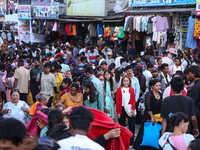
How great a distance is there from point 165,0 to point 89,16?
6.33m

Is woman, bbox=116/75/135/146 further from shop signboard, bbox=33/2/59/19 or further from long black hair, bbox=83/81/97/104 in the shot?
shop signboard, bbox=33/2/59/19

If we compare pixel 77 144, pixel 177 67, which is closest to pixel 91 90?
pixel 77 144

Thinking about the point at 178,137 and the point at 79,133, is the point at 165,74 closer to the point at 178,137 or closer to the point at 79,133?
the point at 178,137

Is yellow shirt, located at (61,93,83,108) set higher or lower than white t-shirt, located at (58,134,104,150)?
lower

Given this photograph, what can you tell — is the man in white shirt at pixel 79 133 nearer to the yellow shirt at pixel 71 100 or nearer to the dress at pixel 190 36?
the yellow shirt at pixel 71 100

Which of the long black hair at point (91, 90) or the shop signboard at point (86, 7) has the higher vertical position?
the shop signboard at point (86, 7)

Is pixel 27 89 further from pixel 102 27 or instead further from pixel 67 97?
pixel 102 27

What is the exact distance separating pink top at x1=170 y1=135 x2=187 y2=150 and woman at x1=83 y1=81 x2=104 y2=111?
90.1 inches

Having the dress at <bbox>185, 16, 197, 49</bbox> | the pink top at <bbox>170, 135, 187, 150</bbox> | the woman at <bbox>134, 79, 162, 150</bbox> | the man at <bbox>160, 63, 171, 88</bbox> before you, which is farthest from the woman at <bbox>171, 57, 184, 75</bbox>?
the pink top at <bbox>170, 135, 187, 150</bbox>

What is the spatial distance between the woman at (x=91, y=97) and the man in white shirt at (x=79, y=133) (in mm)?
2601

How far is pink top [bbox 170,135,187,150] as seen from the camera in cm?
369

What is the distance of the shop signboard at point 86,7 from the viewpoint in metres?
17.9

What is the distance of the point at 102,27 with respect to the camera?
59.0 feet

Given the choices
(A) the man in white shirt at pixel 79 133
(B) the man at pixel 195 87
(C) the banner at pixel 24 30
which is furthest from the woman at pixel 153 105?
(C) the banner at pixel 24 30
